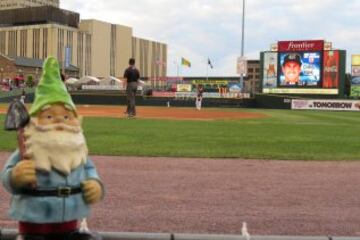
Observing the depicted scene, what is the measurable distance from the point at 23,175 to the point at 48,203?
0.24 meters

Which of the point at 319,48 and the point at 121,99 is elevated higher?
the point at 319,48

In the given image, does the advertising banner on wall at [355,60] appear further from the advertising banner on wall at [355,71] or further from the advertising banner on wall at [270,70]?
the advertising banner on wall at [270,70]

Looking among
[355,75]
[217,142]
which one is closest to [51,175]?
[217,142]

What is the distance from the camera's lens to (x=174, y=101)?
5025 centimetres

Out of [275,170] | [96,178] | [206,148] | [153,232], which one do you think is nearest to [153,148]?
[206,148]

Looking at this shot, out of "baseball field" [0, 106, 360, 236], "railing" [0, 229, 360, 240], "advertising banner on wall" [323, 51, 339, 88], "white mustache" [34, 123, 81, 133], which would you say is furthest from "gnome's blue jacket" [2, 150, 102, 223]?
"advertising banner on wall" [323, 51, 339, 88]

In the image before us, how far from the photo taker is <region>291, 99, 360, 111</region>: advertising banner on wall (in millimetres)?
45750

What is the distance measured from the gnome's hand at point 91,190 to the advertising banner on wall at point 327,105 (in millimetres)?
43635

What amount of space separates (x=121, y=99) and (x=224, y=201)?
43.2 m

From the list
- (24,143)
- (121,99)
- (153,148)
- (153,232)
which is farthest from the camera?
(121,99)

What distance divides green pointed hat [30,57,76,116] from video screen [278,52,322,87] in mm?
57843

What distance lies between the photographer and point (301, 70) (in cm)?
6069

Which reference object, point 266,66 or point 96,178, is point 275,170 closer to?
point 96,178

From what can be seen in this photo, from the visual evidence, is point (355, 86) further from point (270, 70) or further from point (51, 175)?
point (51, 175)
